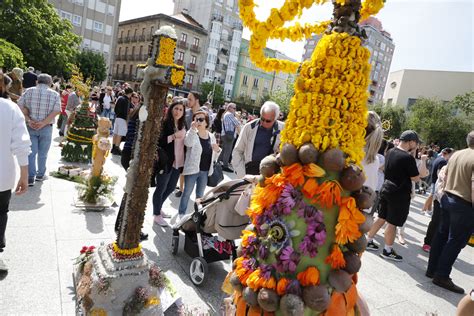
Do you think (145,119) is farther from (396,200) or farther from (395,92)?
(395,92)

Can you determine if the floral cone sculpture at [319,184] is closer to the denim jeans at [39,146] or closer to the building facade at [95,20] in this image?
the denim jeans at [39,146]

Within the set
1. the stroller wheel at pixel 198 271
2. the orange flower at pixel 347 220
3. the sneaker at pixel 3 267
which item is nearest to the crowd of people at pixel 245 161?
the sneaker at pixel 3 267

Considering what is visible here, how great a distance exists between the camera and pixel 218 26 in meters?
52.7

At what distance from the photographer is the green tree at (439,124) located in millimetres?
31031

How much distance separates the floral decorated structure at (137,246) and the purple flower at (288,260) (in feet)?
4.77

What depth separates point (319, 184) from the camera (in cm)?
173

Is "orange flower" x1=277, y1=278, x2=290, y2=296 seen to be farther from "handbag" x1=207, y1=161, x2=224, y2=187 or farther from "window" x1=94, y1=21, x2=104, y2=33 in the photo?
"window" x1=94, y1=21, x2=104, y2=33

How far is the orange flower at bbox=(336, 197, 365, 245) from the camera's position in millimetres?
1734

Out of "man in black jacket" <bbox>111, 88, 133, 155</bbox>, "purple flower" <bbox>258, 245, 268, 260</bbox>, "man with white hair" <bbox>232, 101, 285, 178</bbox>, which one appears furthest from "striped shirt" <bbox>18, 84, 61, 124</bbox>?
"purple flower" <bbox>258, 245, 268, 260</bbox>

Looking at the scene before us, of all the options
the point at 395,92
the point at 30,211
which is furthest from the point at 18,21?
the point at 395,92

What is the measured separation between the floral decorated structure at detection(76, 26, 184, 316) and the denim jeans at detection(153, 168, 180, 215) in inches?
76.3

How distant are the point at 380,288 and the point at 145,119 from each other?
3.63 metres

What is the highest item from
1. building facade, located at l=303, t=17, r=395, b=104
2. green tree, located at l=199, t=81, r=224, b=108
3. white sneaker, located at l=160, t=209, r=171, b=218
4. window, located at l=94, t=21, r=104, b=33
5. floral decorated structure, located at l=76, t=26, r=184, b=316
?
building facade, located at l=303, t=17, r=395, b=104

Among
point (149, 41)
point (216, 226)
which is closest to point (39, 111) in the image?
point (216, 226)
